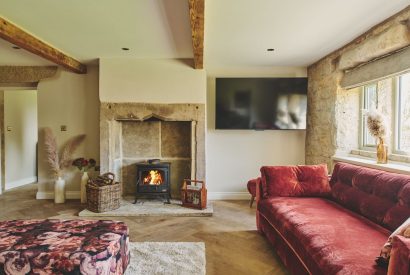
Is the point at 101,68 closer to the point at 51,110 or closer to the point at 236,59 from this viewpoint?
the point at 51,110

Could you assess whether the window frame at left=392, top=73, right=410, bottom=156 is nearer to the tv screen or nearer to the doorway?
the tv screen

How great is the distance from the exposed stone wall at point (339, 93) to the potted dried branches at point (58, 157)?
3.93m

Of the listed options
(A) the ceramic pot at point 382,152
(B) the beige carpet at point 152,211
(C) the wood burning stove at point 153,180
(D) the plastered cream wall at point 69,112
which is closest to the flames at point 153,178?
(C) the wood burning stove at point 153,180

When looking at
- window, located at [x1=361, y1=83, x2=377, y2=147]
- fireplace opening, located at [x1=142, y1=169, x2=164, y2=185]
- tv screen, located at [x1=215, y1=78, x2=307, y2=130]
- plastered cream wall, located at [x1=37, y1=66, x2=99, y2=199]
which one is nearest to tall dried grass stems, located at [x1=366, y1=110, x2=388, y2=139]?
window, located at [x1=361, y1=83, x2=377, y2=147]

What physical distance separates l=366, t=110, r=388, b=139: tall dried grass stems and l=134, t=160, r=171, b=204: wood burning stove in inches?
111

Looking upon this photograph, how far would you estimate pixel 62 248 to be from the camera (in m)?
1.77

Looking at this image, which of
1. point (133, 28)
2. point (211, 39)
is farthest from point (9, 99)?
point (211, 39)

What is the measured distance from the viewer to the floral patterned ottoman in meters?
1.68

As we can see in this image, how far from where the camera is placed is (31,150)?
6.17 metres

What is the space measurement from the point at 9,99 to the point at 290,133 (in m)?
5.78

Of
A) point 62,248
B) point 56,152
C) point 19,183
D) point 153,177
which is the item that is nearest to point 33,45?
point 56,152

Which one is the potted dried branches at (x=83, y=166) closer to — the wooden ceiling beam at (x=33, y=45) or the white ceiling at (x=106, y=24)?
the wooden ceiling beam at (x=33, y=45)

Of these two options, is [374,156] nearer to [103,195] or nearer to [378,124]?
[378,124]

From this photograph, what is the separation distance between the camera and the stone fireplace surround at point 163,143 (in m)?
4.29
